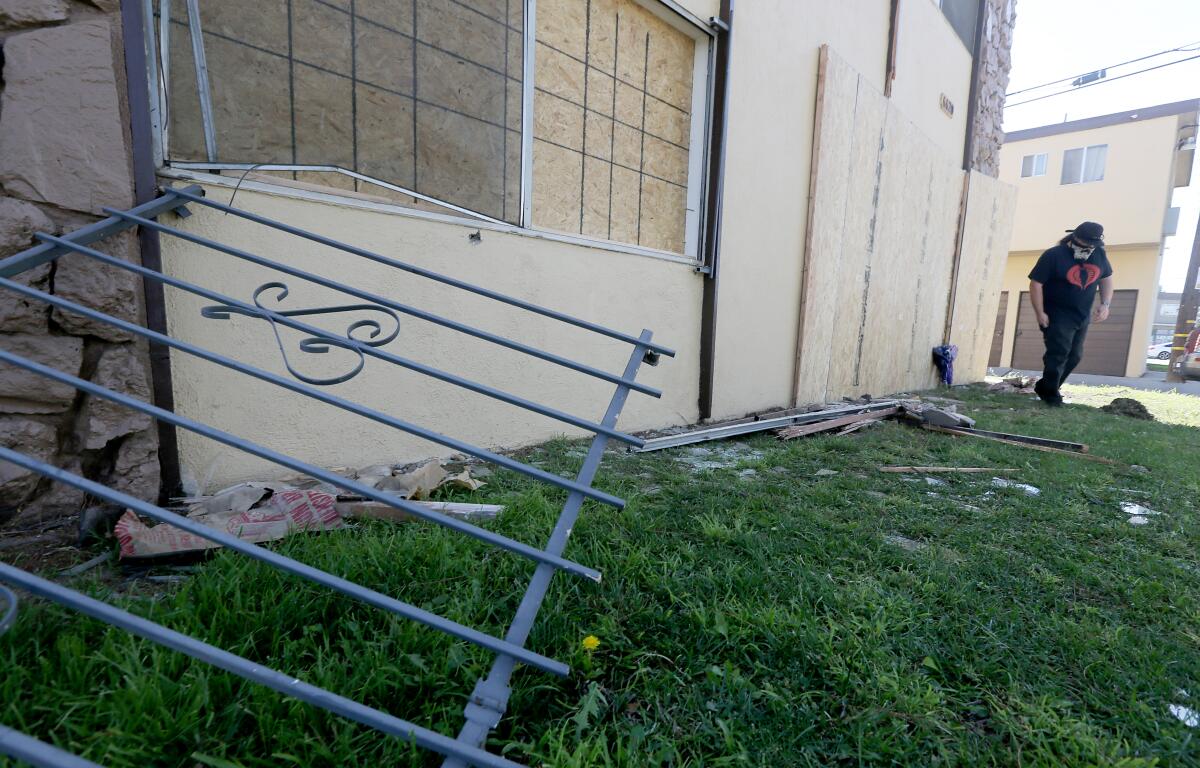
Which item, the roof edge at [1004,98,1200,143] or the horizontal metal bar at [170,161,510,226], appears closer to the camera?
the horizontal metal bar at [170,161,510,226]

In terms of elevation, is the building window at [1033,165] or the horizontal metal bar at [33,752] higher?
the building window at [1033,165]

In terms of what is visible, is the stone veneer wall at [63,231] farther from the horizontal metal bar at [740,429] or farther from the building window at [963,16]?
the building window at [963,16]

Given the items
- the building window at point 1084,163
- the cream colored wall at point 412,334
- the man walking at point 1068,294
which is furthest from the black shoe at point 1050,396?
the building window at point 1084,163

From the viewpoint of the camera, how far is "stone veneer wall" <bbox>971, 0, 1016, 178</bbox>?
24.7 ft

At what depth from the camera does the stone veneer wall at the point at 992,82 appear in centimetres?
754

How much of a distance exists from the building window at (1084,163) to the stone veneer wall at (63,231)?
21285 millimetres

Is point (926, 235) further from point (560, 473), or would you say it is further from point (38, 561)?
point (38, 561)

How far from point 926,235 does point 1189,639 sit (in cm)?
617

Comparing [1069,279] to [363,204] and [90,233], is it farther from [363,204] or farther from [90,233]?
[90,233]

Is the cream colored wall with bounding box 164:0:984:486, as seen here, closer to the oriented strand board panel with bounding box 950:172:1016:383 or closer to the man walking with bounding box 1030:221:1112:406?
the man walking with bounding box 1030:221:1112:406

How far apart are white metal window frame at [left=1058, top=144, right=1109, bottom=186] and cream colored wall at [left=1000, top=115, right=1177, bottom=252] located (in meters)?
0.09

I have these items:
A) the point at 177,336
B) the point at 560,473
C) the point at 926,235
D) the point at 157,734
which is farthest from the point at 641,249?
the point at 926,235

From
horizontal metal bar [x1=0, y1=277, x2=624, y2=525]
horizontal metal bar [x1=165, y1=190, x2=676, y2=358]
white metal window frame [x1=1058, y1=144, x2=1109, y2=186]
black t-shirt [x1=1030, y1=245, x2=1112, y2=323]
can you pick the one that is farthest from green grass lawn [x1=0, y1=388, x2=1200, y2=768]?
white metal window frame [x1=1058, y1=144, x2=1109, y2=186]

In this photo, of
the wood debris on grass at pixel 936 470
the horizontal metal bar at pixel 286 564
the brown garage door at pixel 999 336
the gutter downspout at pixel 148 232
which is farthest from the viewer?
the brown garage door at pixel 999 336
